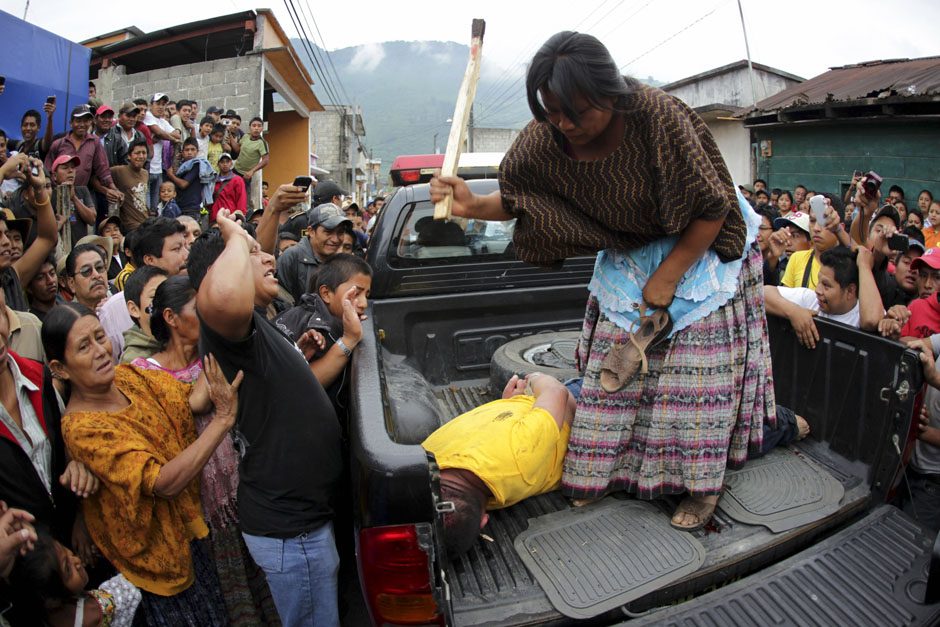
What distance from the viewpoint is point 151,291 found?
292cm

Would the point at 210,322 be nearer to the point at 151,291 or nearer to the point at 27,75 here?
the point at 151,291

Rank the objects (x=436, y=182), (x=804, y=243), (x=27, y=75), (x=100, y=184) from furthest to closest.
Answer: (x=27, y=75) < (x=100, y=184) < (x=804, y=243) < (x=436, y=182)

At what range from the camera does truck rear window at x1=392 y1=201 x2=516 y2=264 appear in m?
3.60

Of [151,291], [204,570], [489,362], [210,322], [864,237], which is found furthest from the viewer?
[864,237]

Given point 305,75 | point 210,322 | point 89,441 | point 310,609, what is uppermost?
point 305,75

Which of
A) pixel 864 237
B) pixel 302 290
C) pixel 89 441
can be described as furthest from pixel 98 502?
pixel 864 237

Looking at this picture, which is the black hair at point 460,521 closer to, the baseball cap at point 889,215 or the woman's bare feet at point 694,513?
the woman's bare feet at point 694,513

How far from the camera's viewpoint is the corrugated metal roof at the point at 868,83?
9.95 m

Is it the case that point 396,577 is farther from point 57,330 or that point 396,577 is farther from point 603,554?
point 57,330

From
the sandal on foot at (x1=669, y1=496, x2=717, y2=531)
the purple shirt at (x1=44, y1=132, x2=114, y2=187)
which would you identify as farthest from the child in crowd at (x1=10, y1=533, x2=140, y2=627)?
the purple shirt at (x1=44, y1=132, x2=114, y2=187)

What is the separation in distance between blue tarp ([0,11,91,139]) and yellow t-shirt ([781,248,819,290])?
7964 mm

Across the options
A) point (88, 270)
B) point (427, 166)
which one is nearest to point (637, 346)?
point (88, 270)

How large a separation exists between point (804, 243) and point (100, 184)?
666cm

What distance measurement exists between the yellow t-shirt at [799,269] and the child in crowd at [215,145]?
7885mm
